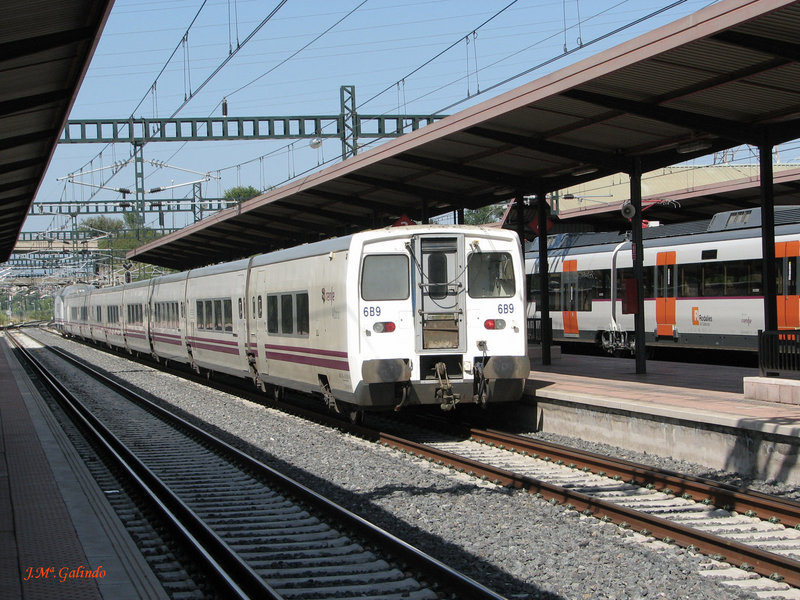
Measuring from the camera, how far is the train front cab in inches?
476

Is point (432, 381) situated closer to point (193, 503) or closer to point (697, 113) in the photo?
point (193, 503)

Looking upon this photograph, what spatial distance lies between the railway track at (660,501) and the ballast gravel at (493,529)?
0.51 feet

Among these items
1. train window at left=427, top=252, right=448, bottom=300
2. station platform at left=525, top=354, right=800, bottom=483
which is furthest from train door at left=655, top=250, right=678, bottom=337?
train window at left=427, top=252, right=448, bottom=300

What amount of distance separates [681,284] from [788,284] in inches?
121

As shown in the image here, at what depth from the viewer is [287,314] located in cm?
1531

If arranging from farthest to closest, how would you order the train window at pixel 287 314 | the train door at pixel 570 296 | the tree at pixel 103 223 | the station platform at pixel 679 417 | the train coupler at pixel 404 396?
the tree at pixel 103 223, the train door at pixel 570 296, the train window at pixel 287 314, the train coupler at pixel 404 396, the station platform at pixel 679 417

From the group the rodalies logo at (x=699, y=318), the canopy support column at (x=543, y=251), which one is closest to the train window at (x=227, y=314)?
the canopy support column at (x=543, y=251)

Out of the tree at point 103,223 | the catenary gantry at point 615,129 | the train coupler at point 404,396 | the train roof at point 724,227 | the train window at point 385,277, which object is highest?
the tree at point 103,223

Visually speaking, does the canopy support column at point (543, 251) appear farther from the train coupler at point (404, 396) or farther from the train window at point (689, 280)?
the train coupler at point (404, 396)

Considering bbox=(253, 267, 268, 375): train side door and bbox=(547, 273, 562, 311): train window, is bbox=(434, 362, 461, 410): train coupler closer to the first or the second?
bbox=(253, 267, 268, 375): train side door

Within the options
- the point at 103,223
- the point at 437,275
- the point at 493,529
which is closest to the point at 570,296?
the point at 437,275

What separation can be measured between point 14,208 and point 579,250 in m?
Answer: 14.9

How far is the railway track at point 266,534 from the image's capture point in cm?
620

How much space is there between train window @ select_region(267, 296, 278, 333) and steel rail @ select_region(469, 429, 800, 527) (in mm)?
5846
